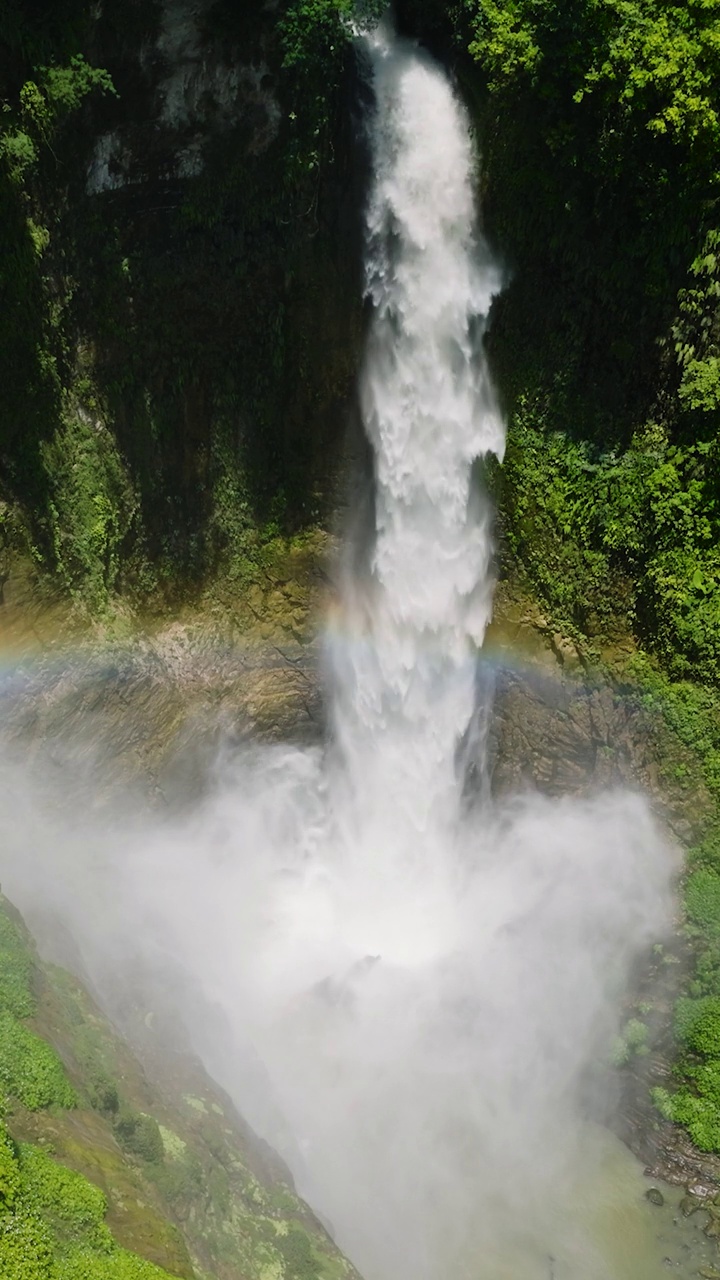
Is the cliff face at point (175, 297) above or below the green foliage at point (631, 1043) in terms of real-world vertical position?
above

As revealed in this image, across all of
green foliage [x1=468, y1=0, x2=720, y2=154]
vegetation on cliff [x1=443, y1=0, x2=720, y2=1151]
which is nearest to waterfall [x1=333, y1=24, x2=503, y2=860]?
vegetation on cliff [x1=443, y1=0, x2=720, y2=1151]

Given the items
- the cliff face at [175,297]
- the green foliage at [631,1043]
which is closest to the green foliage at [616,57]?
the cliff face at [175,297]

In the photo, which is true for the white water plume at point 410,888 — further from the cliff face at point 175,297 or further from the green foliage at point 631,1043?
the cliff face at point 175,297

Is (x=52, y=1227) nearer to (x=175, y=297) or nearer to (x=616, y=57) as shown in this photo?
(x=175, y=297)

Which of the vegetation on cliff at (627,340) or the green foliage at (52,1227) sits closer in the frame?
the green foliage at (52,1227)

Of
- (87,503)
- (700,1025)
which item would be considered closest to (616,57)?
(87,503)

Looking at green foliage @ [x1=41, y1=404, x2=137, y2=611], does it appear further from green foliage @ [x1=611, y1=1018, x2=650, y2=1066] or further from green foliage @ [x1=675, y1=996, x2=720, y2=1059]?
green foliage @ [x1=675, y1=996, x2=720, y2=1059]
